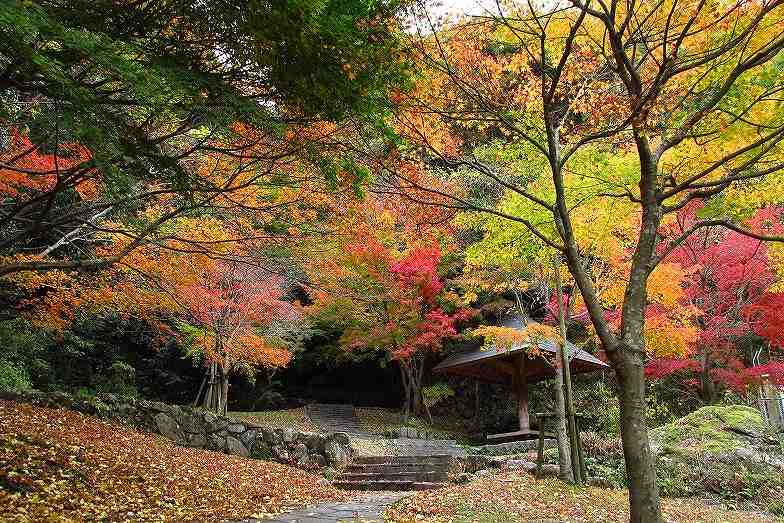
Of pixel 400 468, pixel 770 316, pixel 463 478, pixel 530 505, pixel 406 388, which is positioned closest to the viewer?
pixel 530 505

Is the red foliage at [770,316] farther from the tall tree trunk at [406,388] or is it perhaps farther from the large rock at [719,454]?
the tall tree trunk at [406,388]

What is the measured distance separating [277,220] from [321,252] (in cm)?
98

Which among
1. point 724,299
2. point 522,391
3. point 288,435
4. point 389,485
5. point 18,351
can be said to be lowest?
point 389,485

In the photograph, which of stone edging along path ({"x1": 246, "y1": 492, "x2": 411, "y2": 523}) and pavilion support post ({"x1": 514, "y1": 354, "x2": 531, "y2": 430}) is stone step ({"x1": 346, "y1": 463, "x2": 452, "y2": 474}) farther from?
pavilion support post ({"x1": 514, "y1": 354, "x2": 531, "y2": 430})

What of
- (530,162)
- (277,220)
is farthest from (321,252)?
(530,162)

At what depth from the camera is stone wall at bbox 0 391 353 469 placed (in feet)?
28.7

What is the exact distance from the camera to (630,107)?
4.64 metres

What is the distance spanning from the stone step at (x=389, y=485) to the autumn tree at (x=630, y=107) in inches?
208

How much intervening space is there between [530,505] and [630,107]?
16.6 ft

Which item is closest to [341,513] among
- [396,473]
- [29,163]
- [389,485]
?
[389,485]

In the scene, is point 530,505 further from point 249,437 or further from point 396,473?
point 249,437

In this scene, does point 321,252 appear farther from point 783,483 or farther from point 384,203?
point 783,483

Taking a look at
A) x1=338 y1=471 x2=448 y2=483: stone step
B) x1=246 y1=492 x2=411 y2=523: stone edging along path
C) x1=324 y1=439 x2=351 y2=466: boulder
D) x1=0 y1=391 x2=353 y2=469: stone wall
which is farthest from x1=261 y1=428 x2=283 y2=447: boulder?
x1=246 y1=492 x2=411 y2=523: stone edging along path

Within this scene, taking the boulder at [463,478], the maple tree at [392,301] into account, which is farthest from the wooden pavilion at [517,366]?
the boulder at [463,478]
